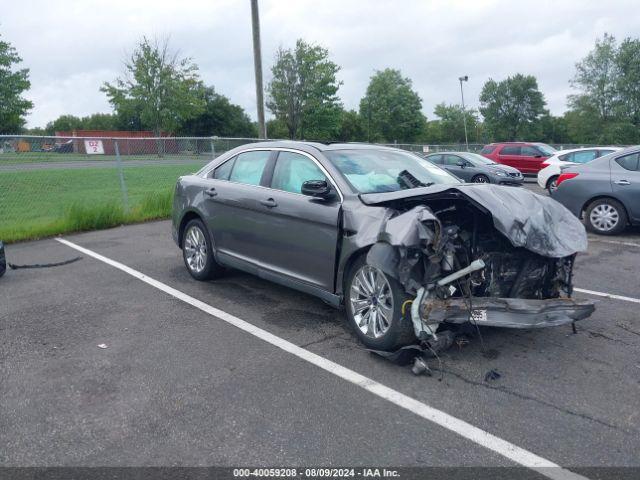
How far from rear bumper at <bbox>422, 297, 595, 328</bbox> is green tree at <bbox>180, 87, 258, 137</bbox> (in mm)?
66148

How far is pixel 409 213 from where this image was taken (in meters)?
3.87

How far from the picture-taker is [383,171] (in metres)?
5.04

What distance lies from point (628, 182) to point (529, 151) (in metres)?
14.0

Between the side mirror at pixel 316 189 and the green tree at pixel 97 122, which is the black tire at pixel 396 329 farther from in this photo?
the green tree at pixel 97 122

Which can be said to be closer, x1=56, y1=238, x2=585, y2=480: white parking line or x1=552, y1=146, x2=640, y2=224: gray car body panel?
x1=56, y1=238, x2=585, y2=480: white parking line

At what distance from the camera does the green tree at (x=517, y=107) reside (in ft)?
Answer: 250

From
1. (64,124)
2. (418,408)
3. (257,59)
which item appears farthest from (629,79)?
(64,124)

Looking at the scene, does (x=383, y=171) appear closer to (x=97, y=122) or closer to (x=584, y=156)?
(x=584, y=156)

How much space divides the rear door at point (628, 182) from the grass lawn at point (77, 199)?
8.83 metres

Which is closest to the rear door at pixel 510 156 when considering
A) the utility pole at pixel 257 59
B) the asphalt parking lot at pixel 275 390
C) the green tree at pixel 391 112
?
the utility pole at pixel 257 59

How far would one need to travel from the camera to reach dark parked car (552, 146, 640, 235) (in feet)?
29.0

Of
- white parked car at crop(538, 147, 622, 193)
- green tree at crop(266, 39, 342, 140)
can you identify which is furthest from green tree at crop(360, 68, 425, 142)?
white parked car at crop(538, 147, 622, 193)

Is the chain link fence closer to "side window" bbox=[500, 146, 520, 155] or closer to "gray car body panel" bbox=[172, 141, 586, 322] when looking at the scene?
"gray car body panel" bbox=[172, 141, 586, 322]

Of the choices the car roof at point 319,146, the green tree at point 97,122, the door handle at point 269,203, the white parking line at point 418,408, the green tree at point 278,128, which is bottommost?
the white parking line at point 418,408
